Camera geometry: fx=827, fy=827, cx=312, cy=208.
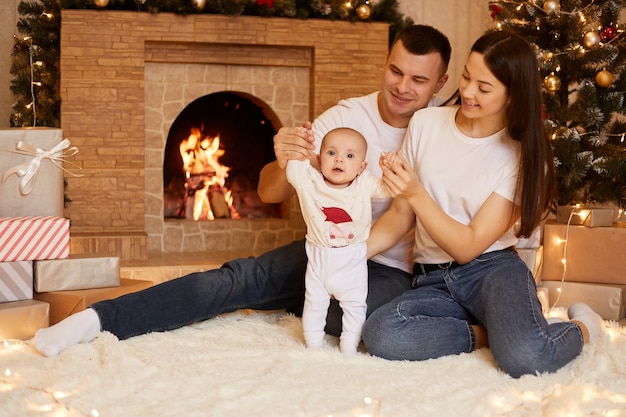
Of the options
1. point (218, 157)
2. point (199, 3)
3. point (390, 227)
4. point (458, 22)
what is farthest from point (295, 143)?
point (458, 22)

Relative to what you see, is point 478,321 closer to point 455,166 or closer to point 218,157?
point 455,166

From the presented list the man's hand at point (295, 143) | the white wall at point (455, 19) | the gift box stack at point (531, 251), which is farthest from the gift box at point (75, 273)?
the white wall at point (455, 19)

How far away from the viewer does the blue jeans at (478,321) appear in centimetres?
204

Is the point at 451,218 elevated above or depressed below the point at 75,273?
above

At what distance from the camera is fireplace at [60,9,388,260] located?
13.0 ft

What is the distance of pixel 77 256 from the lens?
258 centimetres

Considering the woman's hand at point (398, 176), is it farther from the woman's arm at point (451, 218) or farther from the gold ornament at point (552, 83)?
the gold ornament at point (552, 83)

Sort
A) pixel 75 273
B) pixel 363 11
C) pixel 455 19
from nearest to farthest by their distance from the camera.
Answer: pixel 75 273 < pixel 363 11 < pixel 455 19

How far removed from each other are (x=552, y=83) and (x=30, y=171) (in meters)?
2.09

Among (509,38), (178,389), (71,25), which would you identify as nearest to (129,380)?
(178,389)

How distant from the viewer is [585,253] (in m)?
3.19

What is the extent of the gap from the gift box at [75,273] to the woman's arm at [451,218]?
97 centimetres

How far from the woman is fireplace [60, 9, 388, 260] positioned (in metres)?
1.96

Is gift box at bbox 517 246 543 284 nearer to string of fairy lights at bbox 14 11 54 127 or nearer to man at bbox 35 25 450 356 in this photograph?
man at bbox 35 25 450 356
